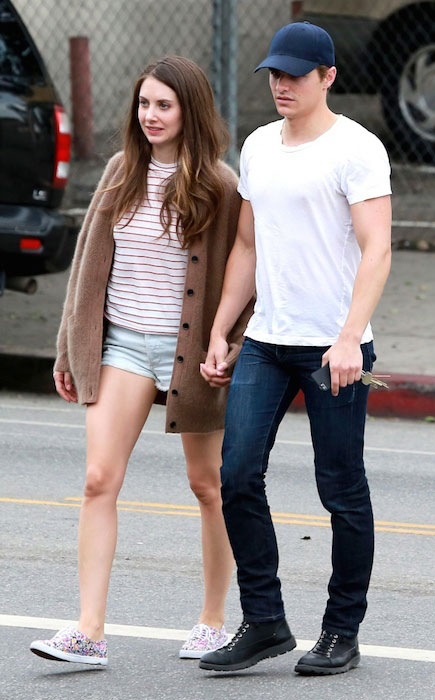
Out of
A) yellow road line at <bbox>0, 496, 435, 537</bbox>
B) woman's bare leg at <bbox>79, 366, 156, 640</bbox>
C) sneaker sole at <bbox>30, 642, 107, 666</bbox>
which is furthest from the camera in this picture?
yellow road line at <bbox>0, 496, 435, 537</bbox>

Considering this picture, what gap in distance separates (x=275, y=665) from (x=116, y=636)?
566 mm

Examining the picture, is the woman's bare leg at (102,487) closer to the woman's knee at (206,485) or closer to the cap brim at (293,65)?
the woman's knee at (206,485)

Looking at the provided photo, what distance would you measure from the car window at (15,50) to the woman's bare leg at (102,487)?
5.32 meters

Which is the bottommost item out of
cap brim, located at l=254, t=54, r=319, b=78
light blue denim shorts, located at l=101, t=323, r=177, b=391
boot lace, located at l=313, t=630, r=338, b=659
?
boot lace, located at l=313, t=630, r=338, b=659

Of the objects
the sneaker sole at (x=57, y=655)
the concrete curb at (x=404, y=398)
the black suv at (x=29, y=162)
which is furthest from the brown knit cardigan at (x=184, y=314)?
the concrete curb at (x=404, y=398)

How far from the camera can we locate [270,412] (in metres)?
4.29

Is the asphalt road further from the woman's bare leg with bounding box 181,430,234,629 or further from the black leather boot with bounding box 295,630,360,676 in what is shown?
the woman's bare leg with bounding box 181,430,234,629

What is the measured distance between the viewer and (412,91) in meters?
13.4

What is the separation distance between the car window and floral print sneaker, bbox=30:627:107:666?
18.6ft

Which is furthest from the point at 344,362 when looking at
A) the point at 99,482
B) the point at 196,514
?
the point at 196,514

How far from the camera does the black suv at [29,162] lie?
9.01m

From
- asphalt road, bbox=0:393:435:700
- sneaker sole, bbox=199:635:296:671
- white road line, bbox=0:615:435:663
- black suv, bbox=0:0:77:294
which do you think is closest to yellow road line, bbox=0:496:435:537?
asphalt road, bbox=0:393:435:700

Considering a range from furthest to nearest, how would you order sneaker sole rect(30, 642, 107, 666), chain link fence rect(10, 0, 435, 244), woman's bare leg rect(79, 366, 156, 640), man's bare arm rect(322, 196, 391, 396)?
chain link fence rect(10, 0, 435, 244) < woman's bare leg rect(79, 366, 156, 640) < sneaker sole rect(30, 642, 107, 666) < man's bare arm rect(322, 196, 391, 396)

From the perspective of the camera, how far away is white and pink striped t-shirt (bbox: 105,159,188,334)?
4.43 m
